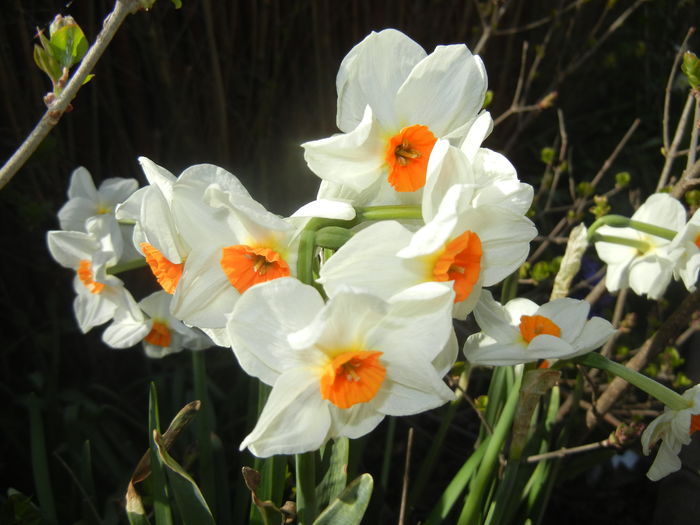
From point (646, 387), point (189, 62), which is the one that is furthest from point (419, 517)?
point (189, 62)

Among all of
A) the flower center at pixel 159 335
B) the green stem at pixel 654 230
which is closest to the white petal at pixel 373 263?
the green stem at pixel 654 230

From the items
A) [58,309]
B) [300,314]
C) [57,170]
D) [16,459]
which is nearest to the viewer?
[300,314]

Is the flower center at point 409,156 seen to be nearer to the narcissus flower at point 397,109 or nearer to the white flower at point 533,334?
the narcissus flower at point 397,109

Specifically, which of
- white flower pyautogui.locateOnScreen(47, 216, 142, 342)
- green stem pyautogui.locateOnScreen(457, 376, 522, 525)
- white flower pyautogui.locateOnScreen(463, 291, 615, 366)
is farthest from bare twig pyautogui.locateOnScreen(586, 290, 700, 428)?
white flower pyautogui.locateOnScreen(47, 216, 142, 342)

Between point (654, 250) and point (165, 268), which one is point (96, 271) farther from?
point (654, 250)

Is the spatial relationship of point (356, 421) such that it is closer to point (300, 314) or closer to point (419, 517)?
point (300, 314)
